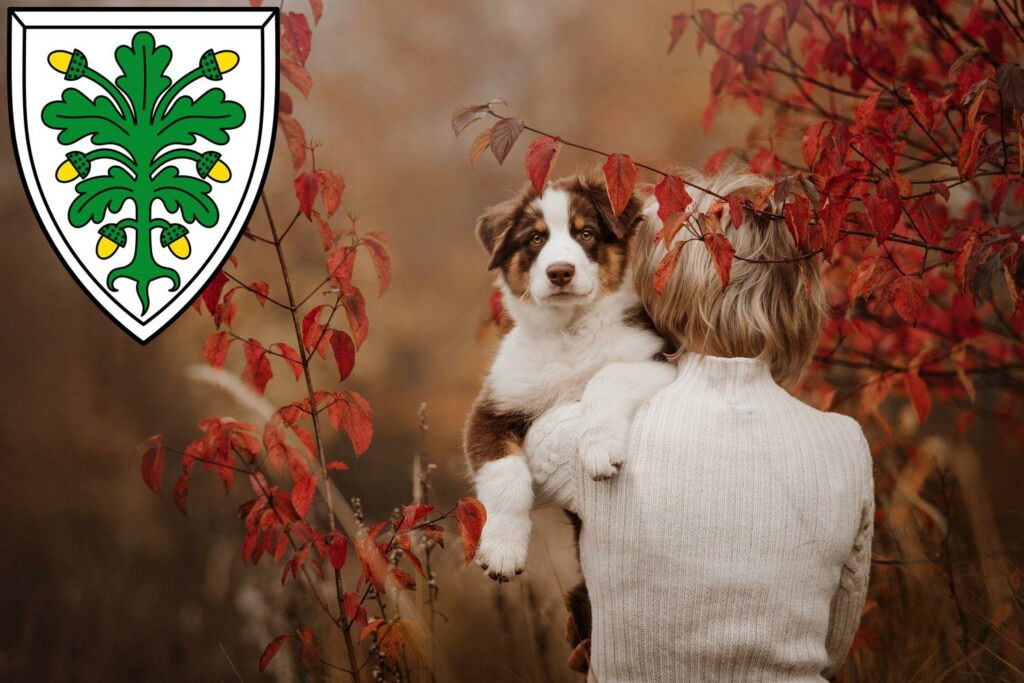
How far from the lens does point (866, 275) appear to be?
6.55ft

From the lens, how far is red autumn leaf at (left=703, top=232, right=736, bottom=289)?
164cm

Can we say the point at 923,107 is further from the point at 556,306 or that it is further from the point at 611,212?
the point at 556,306

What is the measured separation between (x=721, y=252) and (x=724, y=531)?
20.3 inches

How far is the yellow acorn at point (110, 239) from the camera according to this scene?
8.05 feet

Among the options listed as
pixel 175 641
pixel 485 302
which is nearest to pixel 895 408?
pixel 485 302

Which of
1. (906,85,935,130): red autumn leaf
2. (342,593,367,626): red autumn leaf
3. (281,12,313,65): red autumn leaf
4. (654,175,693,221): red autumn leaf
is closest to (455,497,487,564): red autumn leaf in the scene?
(342,593,367,626): red autumn leaf

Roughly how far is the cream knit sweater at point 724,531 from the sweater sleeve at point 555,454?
0.38ft

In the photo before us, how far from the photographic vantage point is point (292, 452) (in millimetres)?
2406

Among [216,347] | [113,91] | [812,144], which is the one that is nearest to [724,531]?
[812,144]

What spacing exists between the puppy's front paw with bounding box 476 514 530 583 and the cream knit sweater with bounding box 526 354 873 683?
23 centimetres

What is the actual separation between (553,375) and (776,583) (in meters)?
0.72

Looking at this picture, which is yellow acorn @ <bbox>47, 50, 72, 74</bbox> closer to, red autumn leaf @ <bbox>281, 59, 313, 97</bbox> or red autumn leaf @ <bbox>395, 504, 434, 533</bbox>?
red autumn leaf @ <bbox>281, 59, 313, 97</bbox>

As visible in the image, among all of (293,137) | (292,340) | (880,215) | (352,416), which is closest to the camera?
(880,215)

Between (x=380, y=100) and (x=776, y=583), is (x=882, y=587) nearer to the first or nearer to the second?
(x=776, y=583)
